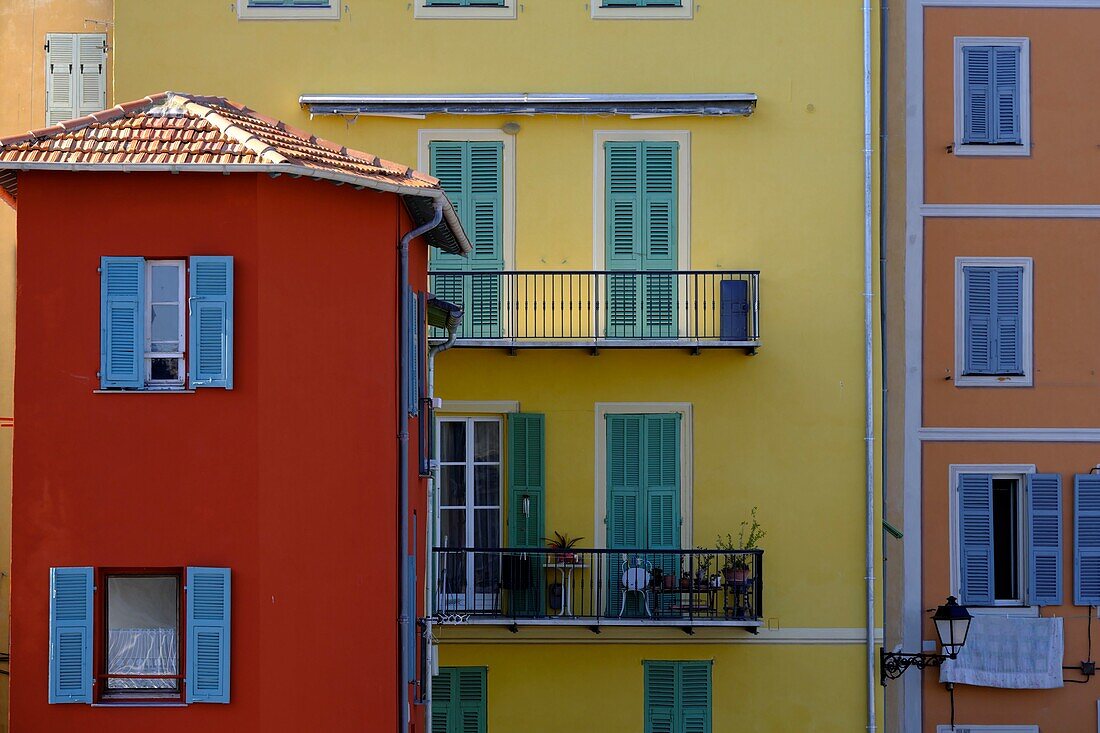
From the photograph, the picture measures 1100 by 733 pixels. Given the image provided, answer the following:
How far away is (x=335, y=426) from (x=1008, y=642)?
1037cm

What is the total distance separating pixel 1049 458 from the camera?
20.7 metres

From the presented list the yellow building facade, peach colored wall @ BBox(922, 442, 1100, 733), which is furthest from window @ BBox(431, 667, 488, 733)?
peach colored wall @ BBox(922, 442, 1100, 733)

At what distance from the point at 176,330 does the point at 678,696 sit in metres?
8.41

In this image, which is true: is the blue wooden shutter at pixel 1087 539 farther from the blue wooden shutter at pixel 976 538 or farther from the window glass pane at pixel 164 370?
the window glass pane at pixel 164 370

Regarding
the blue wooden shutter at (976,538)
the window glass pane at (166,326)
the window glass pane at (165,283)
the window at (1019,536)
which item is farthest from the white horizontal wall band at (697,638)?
the window glass pane at (165,283)

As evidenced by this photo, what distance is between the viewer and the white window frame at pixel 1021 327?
2075 centimetres

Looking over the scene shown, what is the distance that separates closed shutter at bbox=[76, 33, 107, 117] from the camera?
20703 millimetres

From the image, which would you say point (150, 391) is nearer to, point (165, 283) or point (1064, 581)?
point (165, 283)

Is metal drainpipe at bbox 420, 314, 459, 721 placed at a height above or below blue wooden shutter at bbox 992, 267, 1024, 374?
below

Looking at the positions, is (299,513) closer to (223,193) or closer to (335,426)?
(335,426)

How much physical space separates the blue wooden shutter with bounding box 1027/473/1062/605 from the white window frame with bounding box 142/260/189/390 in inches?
460

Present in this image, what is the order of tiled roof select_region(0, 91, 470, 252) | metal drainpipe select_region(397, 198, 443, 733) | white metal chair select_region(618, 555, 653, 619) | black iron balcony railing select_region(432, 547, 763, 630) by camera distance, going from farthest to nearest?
white metal chair select_region(618, 555, 653, 619) → black iron balcony railing select_region(432, 547, 763, 630) → metal drainpipe select_region(397, 198, 443, 733) → tiled roof select_region(0, 91, 470, 252)

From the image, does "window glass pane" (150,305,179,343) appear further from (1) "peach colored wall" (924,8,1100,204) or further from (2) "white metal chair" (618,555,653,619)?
(1) "peach colored wall" (924,8,1100,204)

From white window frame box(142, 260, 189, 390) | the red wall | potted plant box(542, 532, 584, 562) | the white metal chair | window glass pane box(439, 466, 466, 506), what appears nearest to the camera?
the red wall
